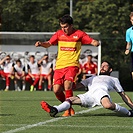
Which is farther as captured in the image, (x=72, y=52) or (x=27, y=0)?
(x=27, y=0)

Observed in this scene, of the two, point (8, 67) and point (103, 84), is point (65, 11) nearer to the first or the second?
point (8, 67)

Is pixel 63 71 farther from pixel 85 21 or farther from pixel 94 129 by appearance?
pixel 85 21

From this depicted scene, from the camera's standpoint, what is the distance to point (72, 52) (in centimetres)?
1288

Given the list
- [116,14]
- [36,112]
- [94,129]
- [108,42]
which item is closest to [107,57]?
[108,42]

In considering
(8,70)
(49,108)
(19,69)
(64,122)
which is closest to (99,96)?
(49,108)

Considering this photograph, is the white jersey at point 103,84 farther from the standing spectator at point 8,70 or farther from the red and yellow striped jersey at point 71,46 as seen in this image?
the standing spectator at point 8,70

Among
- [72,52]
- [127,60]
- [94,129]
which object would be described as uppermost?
[72,52]

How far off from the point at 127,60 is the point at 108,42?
258cm

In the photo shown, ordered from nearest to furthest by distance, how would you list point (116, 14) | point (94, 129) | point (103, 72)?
point (94, 129)
point (103, 72)
point (116, 14)

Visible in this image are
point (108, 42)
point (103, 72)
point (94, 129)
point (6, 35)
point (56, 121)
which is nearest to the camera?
point (94, 129)

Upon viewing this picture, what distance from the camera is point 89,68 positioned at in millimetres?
29438

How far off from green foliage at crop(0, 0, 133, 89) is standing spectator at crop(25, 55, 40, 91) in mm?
16518

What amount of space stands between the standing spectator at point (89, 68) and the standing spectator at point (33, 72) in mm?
2139

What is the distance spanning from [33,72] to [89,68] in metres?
2.58
